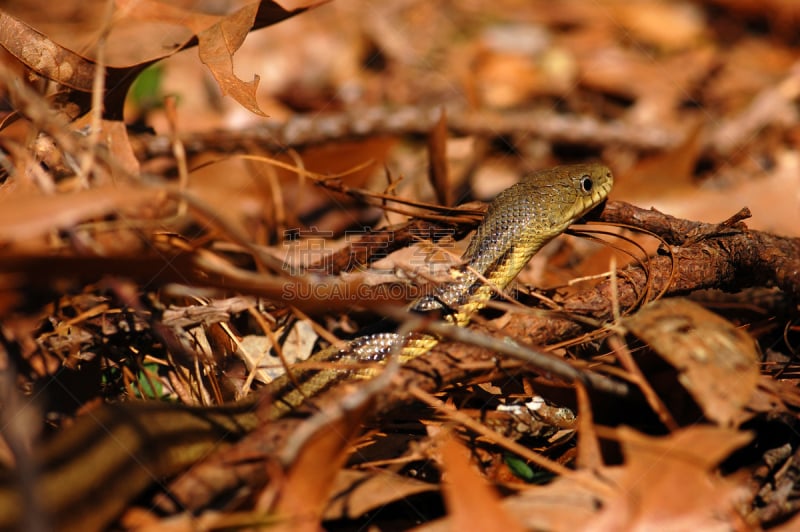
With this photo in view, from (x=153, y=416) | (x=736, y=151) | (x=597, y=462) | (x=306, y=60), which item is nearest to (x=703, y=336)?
(x=597, y=462)

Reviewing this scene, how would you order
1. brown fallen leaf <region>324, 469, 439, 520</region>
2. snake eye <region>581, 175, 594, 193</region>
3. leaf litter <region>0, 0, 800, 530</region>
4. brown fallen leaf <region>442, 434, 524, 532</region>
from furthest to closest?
1. snake eye <region>581, 175, 594, 193</region>
2. brown fallen leaf <region>324, 469, 439, 520</region>
3. leaf litter <region>0, 0, 800, 530</region>
4. brown fallen leaf <region>442, 434, 524, 532</region>

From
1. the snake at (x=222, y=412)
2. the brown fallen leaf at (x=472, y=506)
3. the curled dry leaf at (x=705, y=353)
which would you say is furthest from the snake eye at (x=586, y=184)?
the brown fallen leaf at (x=472, y=506)

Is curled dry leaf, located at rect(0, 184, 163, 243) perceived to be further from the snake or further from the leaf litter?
the snake

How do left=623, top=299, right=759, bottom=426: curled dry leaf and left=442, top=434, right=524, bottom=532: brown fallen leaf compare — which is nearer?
left=442, top=434, right=524, bottom=532: brown fallen leaf

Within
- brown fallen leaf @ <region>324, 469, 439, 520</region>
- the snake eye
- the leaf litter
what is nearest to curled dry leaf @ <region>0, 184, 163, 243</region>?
the leaf litter

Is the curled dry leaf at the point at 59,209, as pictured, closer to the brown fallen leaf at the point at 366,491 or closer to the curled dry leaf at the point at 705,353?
the brown fallen leaf at the point at 366,491

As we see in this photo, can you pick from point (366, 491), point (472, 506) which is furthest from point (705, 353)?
point (366, 491)
